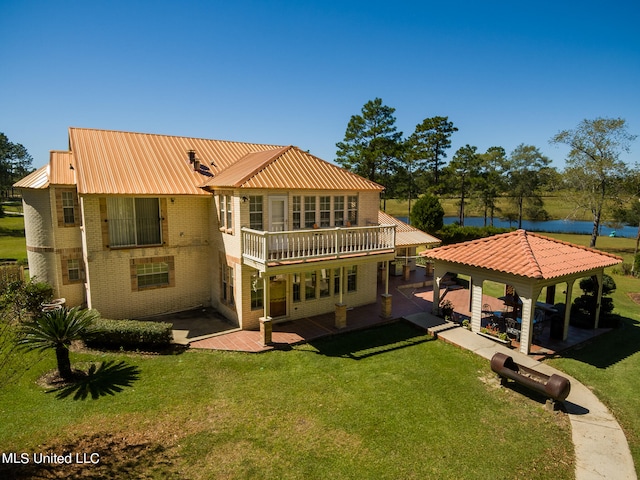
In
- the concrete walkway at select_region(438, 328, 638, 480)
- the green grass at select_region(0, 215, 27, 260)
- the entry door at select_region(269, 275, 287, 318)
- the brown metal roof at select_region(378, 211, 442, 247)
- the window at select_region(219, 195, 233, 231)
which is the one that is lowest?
the concrete walkway at select_region(438, 328, 638, 480)

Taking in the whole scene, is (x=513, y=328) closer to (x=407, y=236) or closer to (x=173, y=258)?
(x=407, y=236)

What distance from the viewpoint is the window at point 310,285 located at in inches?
635

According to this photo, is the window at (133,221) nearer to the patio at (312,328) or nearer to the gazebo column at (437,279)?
the patio at (312,328)

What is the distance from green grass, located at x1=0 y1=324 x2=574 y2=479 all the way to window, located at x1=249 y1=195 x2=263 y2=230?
495 cm

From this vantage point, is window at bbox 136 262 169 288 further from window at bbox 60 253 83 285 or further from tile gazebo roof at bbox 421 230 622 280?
tile gazebo roof at bbox 421 230 622 280

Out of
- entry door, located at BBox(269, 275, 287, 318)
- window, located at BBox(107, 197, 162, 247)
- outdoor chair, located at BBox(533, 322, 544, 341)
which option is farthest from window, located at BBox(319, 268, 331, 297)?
outdoor chair, located at BBox(533, 322, 544, 341)

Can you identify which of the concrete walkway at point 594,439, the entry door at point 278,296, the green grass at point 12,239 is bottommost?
the concrete walkway at point 594,439

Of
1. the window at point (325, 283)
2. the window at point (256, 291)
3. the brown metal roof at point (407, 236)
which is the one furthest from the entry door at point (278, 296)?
the brown metal roof at point (407, 236)

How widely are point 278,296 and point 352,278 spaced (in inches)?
159

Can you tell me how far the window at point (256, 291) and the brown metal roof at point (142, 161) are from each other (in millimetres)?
4515

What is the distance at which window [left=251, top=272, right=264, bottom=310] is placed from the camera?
14656 mm

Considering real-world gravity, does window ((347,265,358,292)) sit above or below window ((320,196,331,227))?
below

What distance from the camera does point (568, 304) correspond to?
14.0m

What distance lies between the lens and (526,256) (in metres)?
13.5
